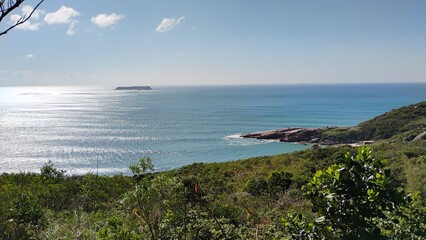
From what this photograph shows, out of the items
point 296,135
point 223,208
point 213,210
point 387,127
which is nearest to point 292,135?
point 296,135

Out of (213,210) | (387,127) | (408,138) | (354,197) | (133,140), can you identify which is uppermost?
(354,197)

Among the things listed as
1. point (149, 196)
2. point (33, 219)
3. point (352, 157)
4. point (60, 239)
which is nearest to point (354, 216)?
point (352, 157)

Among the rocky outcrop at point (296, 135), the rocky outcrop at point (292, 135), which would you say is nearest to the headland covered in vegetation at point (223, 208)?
the rocky outcrop at point (296, 135)

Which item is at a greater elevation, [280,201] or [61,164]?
[280,201]

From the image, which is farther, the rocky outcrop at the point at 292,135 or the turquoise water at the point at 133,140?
A: the rocky outcrop at the point at 292,135

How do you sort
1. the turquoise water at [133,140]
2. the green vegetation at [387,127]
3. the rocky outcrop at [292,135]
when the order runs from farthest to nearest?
1. the rocky outcrop at [292,135]
2. the green vegetation at [387,127]
3. the turquoise water at [133,140]

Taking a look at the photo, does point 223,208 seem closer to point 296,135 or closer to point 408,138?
point 408,138

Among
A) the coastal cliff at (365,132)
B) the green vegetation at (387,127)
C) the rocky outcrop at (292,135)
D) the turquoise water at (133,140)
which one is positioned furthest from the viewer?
the rocky outcrop at (292,135)

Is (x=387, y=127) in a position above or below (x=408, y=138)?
below

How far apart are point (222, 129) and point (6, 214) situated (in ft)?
221

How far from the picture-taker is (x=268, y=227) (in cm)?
870

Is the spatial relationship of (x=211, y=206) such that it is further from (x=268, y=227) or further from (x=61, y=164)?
(x=61, y=164)

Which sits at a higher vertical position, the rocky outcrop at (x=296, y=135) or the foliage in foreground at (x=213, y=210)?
the foliage in foreground at (x=213, y=210)

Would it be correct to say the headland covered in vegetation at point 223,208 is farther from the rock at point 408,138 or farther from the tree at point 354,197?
the rock at point 408,138
